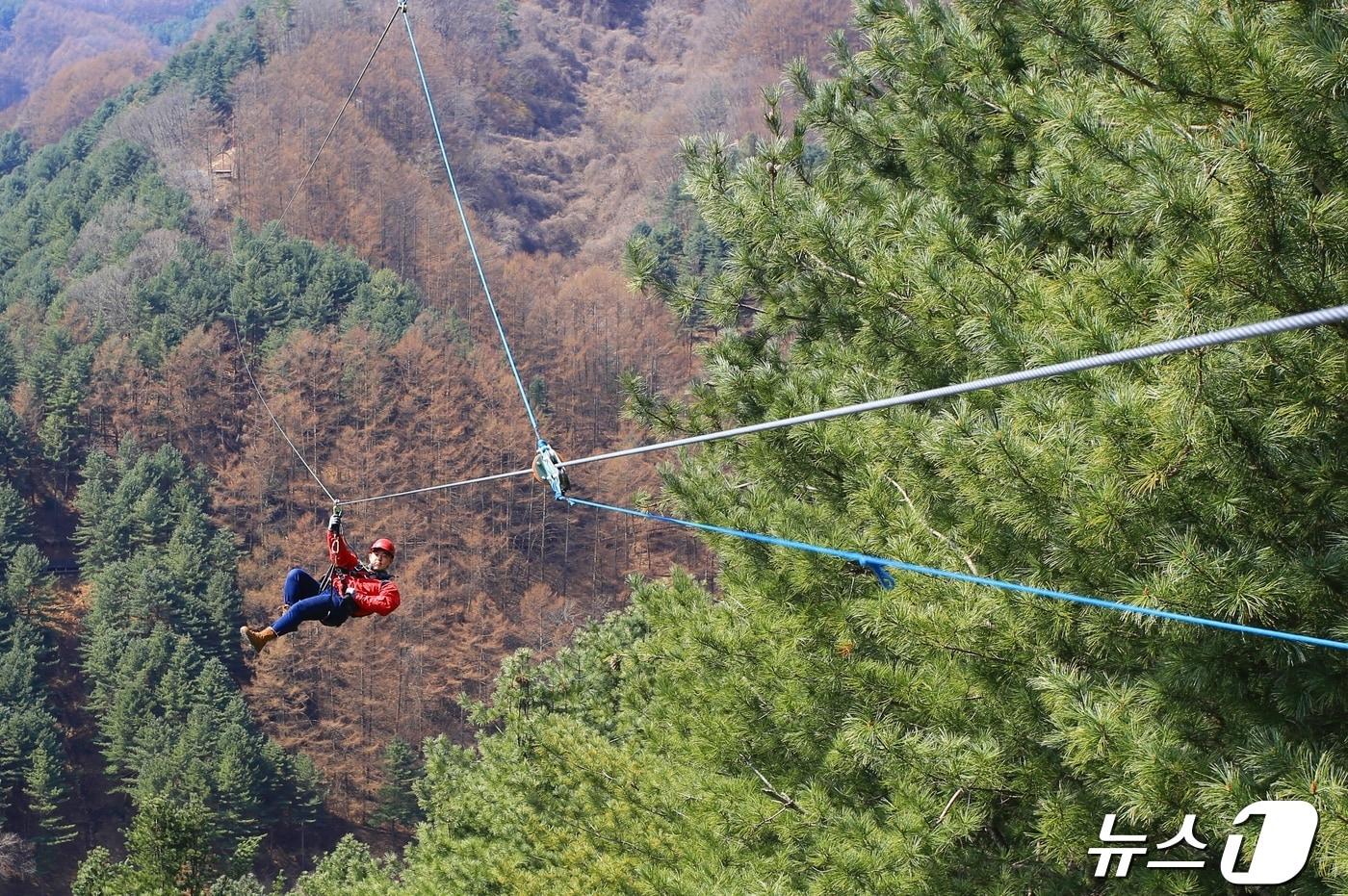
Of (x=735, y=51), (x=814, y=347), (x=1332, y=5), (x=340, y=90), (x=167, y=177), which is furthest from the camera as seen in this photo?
(x=735, y=51)

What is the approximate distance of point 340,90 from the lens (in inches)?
3691

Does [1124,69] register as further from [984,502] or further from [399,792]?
[399,792]

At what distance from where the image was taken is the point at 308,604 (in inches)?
267

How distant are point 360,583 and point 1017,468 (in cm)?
435

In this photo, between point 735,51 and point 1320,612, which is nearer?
point 1320,612

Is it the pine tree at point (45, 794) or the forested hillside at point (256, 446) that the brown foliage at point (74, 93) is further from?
A: the pine tree at point (45, 794)

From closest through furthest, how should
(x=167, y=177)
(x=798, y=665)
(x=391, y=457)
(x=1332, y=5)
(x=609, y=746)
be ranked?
(x=1332, y=5)
(x=798, y=665)
(x=609, y=746)
(x=391, y=457)
(x=167, y=177)

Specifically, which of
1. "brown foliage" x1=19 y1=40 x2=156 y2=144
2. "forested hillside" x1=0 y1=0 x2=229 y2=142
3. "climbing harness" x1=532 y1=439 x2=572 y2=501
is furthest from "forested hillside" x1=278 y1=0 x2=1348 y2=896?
"forested hillside" x1=0 y1=0 x2=229 y2=142

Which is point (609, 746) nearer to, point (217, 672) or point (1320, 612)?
point (1320, 612)

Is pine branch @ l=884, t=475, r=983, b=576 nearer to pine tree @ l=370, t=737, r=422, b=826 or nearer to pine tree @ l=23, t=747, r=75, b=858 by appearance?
pine tree @ l=23, t=747, r=75, b=858

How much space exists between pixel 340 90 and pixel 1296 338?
322 feet

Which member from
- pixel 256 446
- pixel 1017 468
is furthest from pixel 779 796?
pixel 256 446

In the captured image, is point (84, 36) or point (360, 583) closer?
point (360, 583)

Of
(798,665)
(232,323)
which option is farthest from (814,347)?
(232,323)
